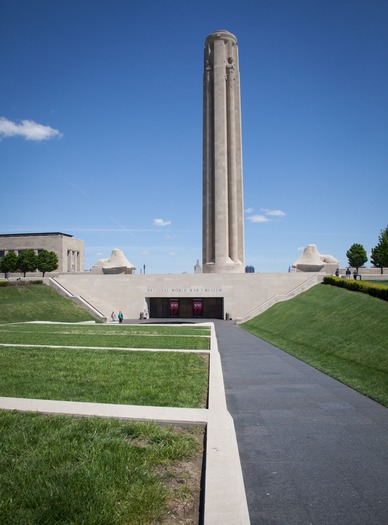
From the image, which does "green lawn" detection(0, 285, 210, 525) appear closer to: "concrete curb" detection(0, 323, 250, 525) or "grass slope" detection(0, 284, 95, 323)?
"concrete curb" detection(0, 323, 250, 525)

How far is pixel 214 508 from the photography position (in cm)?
419

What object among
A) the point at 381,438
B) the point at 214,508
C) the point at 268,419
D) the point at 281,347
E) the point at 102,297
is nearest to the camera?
the point at 214,508

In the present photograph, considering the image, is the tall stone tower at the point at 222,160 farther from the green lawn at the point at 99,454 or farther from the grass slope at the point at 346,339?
the green lawn at the point at 99,454

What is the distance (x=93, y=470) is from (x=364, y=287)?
79.2 ft

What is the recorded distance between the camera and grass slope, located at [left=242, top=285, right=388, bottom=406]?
1160 centimetres

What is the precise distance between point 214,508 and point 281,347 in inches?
621

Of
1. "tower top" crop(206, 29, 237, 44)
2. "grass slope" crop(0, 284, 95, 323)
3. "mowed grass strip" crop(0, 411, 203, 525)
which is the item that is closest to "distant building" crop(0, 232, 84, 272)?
"grass slope" crop(0, 284, 95, 323)

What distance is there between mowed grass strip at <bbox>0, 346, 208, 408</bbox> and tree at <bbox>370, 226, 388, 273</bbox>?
44.9 m

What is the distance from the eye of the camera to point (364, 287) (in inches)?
1020

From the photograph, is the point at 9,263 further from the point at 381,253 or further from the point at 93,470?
the point at 93,470

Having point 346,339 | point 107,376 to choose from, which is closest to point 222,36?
point 346,339

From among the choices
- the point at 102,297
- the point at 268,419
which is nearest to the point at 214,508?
the point at 268,419

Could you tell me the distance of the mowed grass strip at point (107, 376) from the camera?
8.62m

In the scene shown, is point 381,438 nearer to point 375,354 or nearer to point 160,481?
point 160,481
